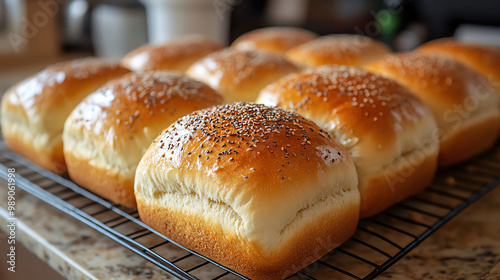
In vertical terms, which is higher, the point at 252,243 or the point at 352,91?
the point at 352,91

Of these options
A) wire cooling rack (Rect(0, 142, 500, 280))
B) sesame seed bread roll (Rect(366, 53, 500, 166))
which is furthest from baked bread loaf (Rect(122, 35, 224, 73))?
sesame seed bread roll (Rect(366, 53, 500, 166))

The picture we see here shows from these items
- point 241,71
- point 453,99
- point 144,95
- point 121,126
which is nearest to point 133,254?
point 121,126

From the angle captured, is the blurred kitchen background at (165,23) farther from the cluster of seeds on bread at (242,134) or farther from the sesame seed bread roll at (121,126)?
the cluster of seeds on bread at (242,134)

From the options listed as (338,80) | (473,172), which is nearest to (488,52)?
(473,172)

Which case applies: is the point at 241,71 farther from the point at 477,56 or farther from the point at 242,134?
the point at 477,56

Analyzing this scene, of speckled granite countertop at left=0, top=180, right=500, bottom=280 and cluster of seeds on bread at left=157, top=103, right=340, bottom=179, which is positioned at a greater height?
cluster of seeds on bread at left=157, top=103, right=340, bottom=179

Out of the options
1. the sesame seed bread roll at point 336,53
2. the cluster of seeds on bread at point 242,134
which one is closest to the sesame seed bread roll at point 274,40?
the sesame seed bread roll at point 336,53

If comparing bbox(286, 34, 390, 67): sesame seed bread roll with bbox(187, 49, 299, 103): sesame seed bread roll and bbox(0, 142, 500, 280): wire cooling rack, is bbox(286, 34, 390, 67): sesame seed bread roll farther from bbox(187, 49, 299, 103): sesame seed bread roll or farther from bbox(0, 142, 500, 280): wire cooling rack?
bbox(0, 142, 500, 280): wire cooling rack
